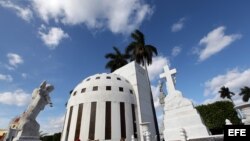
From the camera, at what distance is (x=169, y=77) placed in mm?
19266

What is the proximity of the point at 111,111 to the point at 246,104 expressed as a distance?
17823 mm

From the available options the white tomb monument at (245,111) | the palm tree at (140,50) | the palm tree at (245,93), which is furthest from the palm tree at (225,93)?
the white tomb monument at (245,111)

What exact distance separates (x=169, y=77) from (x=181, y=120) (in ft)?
17.3

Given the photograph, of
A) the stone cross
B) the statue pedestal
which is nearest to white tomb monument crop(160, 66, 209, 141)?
the statue pedestal

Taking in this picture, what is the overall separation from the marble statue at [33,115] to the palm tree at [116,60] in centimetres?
3249

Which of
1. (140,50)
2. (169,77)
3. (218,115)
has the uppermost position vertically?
(140,50)

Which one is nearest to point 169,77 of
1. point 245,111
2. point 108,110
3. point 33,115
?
point 245,111

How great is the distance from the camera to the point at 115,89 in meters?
29.0

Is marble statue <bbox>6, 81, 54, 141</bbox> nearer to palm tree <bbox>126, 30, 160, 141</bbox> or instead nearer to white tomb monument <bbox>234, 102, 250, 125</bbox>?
white tomb monument <bbox>234, 102, 250, 125</bbox>

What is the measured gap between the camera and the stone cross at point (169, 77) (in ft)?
60.4

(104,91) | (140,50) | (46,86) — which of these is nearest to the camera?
(46,86)

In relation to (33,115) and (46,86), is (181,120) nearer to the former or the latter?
(46,86)

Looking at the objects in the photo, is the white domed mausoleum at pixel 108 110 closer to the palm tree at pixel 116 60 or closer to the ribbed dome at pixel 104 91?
the ribbed dome at pixel 104 91

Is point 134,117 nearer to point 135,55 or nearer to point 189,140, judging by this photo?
point 189,140
